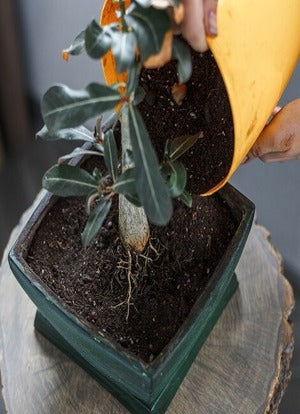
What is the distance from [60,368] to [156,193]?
426mm

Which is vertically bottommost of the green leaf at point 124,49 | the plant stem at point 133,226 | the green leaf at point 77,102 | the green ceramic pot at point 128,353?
the green ceramic pot at point 128,353

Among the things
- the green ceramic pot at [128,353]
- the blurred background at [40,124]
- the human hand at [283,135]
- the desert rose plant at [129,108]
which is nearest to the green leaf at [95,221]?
the desert rose plant at [129,108]

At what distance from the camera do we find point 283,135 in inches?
28.9

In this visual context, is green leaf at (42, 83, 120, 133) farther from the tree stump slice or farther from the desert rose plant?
the tree stump slice

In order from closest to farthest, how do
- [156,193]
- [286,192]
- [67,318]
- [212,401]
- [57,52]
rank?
[156,193], [67,318], [212,401], [286,192], [57,52]

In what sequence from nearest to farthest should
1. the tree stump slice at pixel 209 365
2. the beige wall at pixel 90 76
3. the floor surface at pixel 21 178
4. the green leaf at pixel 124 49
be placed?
the green leaf at pixel 124 49 → the tree stump slice at pixel 209 365 → the beige wall at pixel 90 76 → the floor surface at pixel 21 178

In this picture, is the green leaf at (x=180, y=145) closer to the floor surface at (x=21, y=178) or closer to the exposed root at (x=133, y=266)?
the exposed root at (x=133, y=266)

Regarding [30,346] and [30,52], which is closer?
[30,346]

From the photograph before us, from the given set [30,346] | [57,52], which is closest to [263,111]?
[30,346]

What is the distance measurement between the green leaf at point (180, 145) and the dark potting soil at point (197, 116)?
36 mm

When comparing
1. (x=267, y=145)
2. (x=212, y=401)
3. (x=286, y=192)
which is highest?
(x=267, y=145)

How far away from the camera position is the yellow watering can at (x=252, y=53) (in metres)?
0.55

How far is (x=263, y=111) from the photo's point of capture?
638mm

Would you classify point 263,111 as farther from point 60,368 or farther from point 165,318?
point 60,368
